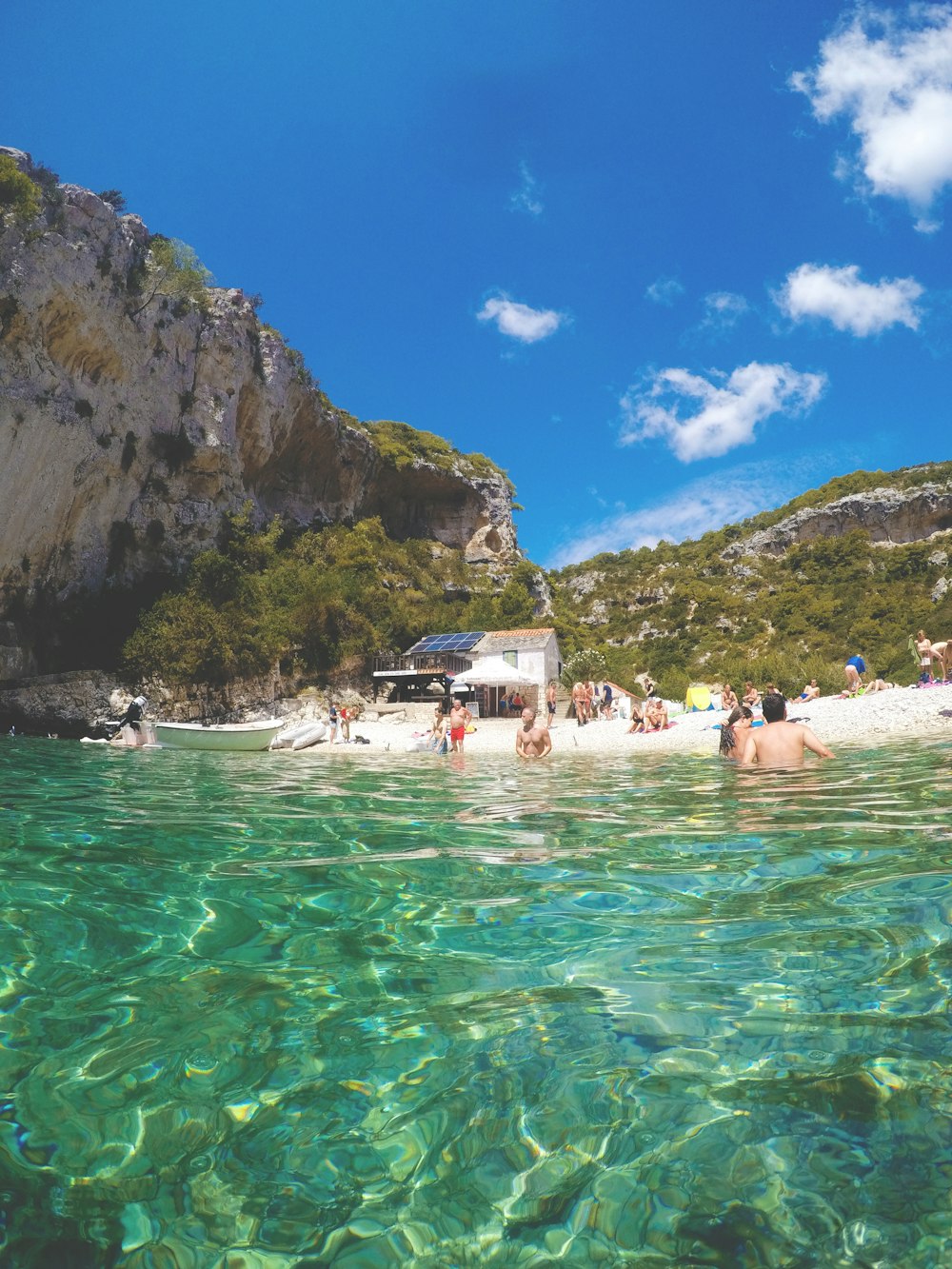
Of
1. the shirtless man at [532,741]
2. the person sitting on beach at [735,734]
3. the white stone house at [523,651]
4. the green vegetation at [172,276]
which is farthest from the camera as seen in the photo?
the white stone house at [523,651]

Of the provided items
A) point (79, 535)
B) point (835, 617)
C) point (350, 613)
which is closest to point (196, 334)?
point (79, 535)

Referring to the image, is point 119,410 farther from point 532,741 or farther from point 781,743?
point 781,743

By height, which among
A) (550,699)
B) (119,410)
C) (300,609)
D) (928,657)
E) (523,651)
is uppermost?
(119,410)

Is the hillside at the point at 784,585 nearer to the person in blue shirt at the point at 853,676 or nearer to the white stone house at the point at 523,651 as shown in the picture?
the white stone house at the point at 523,651

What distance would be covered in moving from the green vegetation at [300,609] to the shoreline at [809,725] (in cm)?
1485

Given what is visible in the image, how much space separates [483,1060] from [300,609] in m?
38.4

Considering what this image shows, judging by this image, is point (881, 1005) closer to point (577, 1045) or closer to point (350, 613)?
point (577, 1045)

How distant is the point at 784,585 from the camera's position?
70.1 m

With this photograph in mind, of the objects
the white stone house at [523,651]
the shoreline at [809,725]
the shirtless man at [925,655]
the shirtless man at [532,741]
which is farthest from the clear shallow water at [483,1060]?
the white stone house at [523,651]

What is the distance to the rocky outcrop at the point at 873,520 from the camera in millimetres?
73125

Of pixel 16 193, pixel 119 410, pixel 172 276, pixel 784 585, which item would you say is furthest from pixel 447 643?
pixel 784 585

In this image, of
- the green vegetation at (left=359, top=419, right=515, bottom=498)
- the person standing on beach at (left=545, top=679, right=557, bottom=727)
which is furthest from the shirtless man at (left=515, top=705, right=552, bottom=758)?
the green vegetation at (left=359, top=419, right=515, bottom=498)

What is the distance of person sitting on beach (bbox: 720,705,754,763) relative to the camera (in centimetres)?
1013

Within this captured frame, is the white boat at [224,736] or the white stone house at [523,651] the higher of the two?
the white stone house at [523,651]
